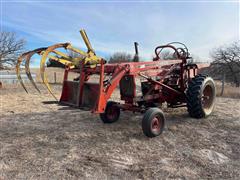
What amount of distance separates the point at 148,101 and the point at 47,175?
3323mm

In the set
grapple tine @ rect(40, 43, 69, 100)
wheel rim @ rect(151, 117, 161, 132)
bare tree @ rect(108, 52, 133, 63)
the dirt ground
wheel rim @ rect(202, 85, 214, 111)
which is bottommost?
the dirt ground

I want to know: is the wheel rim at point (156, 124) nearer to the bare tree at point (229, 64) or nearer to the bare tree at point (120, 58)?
the bare tree at point (229, 64)

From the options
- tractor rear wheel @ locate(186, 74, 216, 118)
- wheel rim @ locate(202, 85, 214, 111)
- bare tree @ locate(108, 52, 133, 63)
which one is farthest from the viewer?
bare tree @ locate(108, 52, 133, 63)

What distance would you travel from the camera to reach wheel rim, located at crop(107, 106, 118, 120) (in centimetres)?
592

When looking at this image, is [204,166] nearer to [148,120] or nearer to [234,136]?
[148,120]

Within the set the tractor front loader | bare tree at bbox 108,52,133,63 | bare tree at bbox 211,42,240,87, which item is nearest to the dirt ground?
the tractor front loader

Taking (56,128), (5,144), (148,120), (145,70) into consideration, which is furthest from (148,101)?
(5,144)

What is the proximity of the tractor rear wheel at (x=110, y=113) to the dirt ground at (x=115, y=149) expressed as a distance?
174 millimetres

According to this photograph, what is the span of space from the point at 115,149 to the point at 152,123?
102 cm

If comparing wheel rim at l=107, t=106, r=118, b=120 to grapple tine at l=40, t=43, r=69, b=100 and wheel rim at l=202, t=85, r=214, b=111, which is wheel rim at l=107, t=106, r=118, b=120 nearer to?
grapple tine at l=40, t=43, r=69, b=100

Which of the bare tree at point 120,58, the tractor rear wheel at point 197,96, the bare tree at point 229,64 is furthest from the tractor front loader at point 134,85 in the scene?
the bare tree at point 120,58

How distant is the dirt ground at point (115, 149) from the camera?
3.27m

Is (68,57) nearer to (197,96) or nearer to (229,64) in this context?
(197,96)

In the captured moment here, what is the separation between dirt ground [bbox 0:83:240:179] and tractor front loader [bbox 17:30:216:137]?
1.40ft
